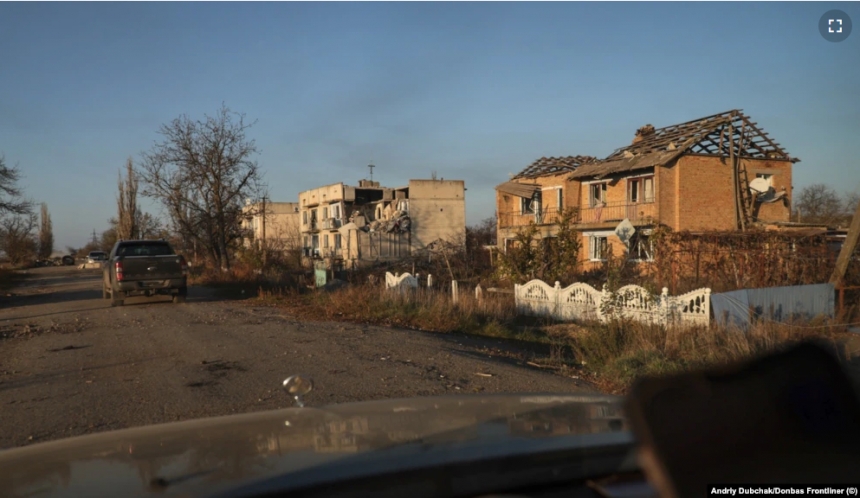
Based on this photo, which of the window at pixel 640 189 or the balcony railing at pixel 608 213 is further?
the window at pixel 640 189

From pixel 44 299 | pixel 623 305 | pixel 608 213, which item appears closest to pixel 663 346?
pixel 623 305

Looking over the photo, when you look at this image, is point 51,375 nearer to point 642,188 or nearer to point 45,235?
point 642,188

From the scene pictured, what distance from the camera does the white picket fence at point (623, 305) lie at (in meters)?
13.0

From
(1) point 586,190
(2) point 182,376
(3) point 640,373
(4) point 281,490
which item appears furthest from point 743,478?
(1) point 586,190

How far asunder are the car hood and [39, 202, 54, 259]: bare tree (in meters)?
100

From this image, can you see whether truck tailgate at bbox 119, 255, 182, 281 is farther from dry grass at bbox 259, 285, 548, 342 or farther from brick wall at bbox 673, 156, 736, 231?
brick wall at bbox 673, 156, 736, 231

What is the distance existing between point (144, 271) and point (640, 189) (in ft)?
82.0

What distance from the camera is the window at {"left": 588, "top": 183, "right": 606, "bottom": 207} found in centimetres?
3634

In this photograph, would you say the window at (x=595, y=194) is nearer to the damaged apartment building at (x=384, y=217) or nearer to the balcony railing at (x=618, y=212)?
the balcony railing at (x=618, y=212)

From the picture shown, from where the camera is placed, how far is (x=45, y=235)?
9656 centimetres

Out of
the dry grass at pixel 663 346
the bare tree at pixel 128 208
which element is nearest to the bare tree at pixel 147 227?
the bare tree at pixel 128 208

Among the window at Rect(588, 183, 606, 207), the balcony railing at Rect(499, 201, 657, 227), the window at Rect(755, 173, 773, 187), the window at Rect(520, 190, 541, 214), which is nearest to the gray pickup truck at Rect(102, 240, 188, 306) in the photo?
the balcony railing at Rect(499, 201, 657, 227)

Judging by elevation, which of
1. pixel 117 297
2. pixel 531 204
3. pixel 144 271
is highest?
pixel 531 204

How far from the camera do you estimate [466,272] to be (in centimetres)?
2353
